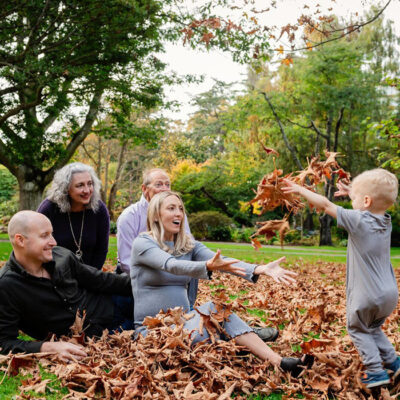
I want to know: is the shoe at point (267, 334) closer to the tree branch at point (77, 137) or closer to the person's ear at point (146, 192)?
the person's ear at point (146, 192)

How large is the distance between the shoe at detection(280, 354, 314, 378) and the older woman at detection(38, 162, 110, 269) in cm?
261

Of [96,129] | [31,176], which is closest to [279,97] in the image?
[96,129]

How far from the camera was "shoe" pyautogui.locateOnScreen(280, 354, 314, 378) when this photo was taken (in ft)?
11.1

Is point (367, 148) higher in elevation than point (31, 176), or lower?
higher

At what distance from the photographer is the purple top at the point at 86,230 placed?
500 centimetres

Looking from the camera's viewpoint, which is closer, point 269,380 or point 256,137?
point 269,380

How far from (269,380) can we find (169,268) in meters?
1.08

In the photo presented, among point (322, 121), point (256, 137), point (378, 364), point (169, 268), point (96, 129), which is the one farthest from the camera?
point (256, 137)

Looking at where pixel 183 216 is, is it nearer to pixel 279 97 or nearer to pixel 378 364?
pixel 378 364

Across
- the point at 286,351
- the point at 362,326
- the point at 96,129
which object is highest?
the point at 96,129

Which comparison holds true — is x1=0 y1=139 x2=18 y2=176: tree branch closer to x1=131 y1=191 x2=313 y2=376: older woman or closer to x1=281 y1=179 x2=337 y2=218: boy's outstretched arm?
x1=131 y1=191 x2=313 y2=376: older woman

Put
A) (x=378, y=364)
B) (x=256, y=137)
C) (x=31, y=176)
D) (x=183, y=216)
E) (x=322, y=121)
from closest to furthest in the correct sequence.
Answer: (x=378, y=364) → (x=183, y=216) → (x=31, y=176) → (x=322, y=121) → (x=256, y=137)

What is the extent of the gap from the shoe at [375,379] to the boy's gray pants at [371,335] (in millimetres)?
26

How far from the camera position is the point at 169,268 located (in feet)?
11.5
